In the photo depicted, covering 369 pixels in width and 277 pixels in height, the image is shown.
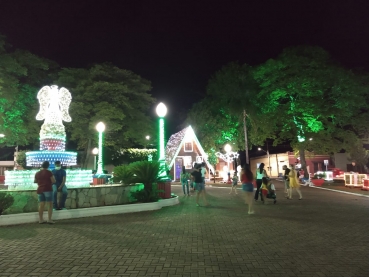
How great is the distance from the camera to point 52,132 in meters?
14.2

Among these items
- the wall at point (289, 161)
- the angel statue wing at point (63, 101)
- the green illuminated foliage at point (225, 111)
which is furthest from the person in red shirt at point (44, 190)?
the wall at point (289, 161)

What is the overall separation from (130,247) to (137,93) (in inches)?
1006

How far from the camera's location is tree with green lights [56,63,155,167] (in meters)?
27.8

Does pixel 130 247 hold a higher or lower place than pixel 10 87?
lower

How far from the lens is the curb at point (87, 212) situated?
29.7ft

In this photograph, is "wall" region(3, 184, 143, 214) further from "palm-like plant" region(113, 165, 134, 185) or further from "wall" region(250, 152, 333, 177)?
"wall" region(250, 152, 333, 177)

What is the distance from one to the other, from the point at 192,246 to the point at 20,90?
24398mm

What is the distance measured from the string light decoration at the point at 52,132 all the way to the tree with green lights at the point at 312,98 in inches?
762

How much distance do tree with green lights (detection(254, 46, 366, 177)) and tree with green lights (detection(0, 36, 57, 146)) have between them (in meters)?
19.5

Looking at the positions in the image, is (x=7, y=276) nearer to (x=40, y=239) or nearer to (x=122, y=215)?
(x=40, y=239)

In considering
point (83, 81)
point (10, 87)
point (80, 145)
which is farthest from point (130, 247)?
point (80, 145)

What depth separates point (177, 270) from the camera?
16.5 ft

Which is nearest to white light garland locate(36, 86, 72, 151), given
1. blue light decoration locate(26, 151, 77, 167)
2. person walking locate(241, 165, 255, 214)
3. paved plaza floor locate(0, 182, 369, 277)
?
blue light decoration locate(26, 151, 77, 167)

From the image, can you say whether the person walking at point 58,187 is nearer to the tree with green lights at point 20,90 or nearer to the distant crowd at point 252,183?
the distant crowd at point 252,183
